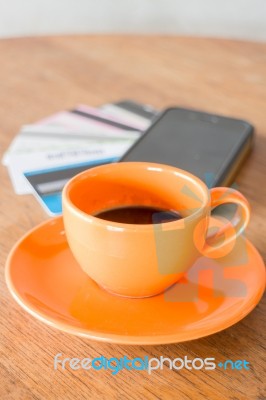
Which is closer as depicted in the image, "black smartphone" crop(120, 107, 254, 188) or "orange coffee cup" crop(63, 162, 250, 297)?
"orange coffee cup" crop(63, 162, 250, 297)

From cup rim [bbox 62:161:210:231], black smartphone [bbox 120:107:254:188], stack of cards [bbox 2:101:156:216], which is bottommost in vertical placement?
stack of cards [bbox 2:101:156:216]

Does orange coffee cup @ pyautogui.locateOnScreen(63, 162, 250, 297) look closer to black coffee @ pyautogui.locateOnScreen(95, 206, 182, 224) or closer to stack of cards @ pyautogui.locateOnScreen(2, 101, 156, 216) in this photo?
black coffee @ pyautogui.locateOnScreen(95, 206, 182, 224)

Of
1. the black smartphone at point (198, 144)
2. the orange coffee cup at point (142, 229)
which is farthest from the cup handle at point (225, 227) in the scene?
the black smartphone at point (198, 144)

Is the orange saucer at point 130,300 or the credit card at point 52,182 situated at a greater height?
the orange saucer at point 130,300

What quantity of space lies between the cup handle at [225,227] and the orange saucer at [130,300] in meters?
0.01

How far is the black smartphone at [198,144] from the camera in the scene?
670mm

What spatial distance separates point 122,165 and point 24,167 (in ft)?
0.82

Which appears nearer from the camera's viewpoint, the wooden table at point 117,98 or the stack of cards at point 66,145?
the wooden table at point 117,98

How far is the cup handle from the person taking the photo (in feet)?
1.61

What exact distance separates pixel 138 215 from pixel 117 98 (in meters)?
0.45

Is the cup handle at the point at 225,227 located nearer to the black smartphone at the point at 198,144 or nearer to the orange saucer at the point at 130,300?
the orange saucer at the point at 130,300

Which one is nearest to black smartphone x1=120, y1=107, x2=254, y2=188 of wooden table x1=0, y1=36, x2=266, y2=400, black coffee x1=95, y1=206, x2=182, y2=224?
wooden table x1=0, y1=36, x2=266, y2=400

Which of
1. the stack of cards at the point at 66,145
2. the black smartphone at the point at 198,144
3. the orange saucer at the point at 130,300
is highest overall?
the orange saucer at the point at 130,300

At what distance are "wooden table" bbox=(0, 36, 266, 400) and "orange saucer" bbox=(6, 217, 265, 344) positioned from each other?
0.07 feet
